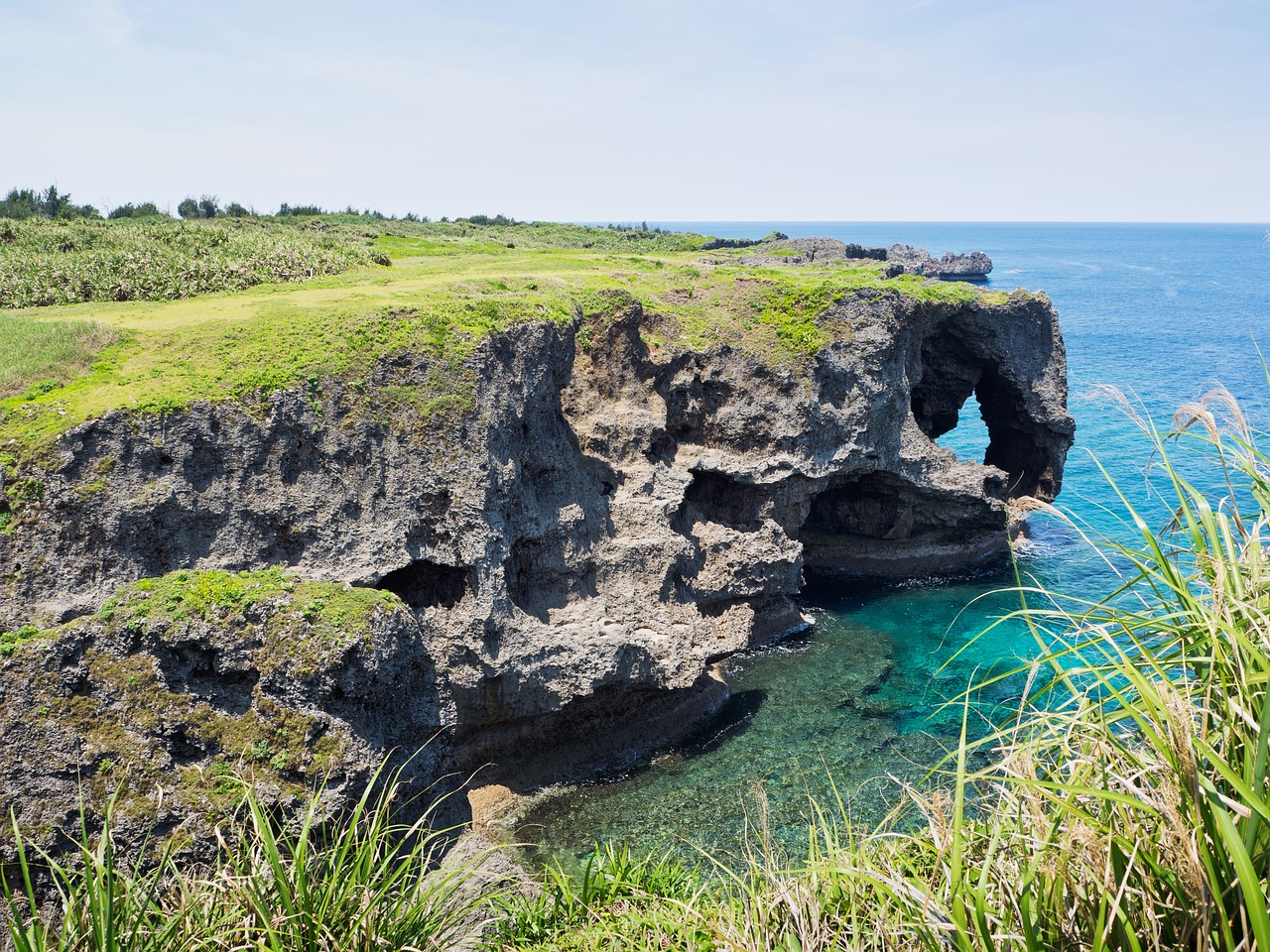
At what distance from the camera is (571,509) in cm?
2812

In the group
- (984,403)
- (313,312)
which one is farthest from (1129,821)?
(984,403)

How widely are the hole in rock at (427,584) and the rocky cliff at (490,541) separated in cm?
9

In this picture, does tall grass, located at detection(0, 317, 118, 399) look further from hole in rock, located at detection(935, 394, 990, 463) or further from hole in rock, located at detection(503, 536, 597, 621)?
hole in rock, located at detection(935, 394, 990, 463)

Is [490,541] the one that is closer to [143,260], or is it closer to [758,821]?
[758,821]

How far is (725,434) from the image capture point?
114ft

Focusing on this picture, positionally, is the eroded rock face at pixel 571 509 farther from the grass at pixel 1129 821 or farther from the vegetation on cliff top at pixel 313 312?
the grass at pixel 1129 821

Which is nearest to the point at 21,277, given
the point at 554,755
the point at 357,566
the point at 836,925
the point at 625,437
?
the point at 357,566

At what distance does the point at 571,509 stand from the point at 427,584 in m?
5.24

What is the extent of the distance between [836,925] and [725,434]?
2528 centimetres

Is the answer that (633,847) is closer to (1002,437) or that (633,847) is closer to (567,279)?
(567,279)

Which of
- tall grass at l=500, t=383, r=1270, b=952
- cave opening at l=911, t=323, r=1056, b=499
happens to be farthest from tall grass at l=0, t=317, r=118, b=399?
cave opening at l=911, t=323, r=1056, b=499

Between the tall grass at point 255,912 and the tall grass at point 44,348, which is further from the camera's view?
the tall grass at point 44,348

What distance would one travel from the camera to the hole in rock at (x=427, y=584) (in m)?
25.2

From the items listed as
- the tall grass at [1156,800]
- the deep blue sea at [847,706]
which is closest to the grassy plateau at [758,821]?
the tall grass at [1156,800]
